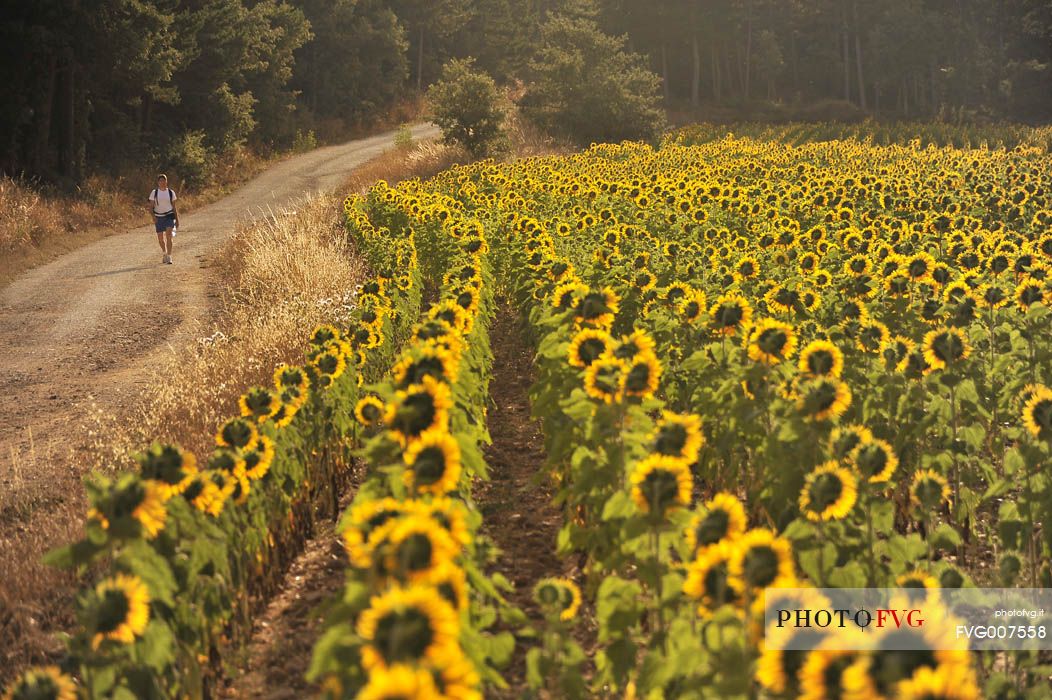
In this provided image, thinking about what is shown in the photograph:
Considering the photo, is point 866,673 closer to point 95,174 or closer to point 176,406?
point 176,406

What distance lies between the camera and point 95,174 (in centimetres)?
2789

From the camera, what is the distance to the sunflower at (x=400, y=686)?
208 cm

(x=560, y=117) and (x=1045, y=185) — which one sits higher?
(x=560, y=117)

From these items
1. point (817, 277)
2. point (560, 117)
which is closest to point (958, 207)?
point (817, 277)

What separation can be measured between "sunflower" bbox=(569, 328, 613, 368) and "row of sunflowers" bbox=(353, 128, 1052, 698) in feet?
0.05

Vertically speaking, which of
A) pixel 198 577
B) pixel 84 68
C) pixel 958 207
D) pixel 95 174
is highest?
pixel 84 68

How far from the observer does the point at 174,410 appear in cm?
894

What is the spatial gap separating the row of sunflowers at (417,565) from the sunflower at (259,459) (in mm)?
613

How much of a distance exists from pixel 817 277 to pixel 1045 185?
1105 centimetres

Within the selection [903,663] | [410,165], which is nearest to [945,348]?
[903,663]

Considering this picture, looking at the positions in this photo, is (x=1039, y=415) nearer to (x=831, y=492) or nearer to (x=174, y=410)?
(x=831, y=492)

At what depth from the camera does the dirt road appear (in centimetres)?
1036

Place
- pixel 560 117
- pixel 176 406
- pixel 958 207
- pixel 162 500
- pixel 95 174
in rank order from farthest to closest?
pixel 560 117, pixel 95 174, pixel 958 207, pixel 176 406, pixel 162 500

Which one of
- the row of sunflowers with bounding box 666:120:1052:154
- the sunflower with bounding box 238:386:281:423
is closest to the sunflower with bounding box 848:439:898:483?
the sunflower with bounding box 238:386:281:423
